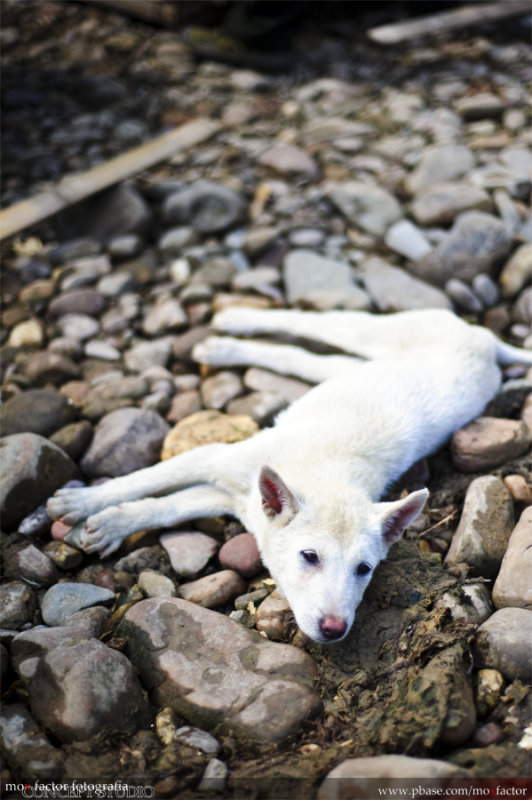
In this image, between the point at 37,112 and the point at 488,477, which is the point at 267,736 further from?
the point at 37,112

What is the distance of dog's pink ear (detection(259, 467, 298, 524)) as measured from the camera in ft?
12.2

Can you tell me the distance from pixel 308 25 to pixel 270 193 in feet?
18.8

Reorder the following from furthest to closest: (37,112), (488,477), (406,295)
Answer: (37,112) → (406,295) → (488,477)

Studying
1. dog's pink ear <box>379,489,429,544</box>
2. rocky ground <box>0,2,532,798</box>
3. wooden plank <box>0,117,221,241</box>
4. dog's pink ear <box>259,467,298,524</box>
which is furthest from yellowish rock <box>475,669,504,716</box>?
wooden plank <box>0,117,221,241</box>

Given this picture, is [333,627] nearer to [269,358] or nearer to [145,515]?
[145,515]

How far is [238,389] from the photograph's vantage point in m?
5.41

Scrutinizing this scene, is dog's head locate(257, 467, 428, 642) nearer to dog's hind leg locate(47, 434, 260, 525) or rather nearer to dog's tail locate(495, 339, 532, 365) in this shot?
dog's hind leg locate(47, 434, 260, 525)

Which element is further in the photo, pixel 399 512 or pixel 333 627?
pixel 399 512

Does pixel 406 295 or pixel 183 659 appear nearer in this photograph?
pixel 183 659

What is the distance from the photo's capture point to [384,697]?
10.9 ft

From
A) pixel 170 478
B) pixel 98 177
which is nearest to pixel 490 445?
pixel 170 478

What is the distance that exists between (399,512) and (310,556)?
1.92 feet

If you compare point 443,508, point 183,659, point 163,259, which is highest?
point 163,259

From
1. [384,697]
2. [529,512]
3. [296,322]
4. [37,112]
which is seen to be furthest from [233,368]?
[37,112]
